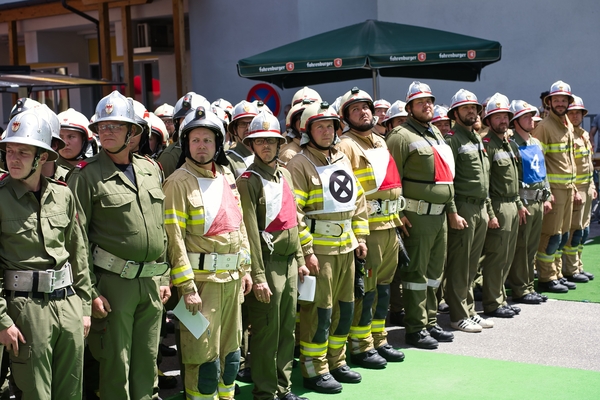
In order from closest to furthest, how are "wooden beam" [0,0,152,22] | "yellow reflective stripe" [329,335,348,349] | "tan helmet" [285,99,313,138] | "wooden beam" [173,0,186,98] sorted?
"yellow reflective stripe" [329,335,348,349] → "tan helmet" [285,99,313,138] → "wooden beam" [173,0,186,98] → "wooden beam" [0,0,152,22]

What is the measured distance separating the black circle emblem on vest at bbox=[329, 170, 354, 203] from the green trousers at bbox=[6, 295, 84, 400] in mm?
2456

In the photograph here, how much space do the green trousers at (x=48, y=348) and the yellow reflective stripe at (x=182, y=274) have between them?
76 centimetres

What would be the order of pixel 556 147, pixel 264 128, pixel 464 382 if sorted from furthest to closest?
pixel 556 147, pixel 464 382, pixel 264 128

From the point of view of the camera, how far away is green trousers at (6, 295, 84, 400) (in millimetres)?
4320

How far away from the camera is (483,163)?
853cm

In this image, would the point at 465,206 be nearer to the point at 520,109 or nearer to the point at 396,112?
the point at 396,112

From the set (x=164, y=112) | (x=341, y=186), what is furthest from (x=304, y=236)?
(x=164, y=112)

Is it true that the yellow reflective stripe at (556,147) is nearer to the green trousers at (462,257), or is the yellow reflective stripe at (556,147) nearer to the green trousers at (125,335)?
the green trousers at (462,257)

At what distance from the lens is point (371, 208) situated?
716 cm

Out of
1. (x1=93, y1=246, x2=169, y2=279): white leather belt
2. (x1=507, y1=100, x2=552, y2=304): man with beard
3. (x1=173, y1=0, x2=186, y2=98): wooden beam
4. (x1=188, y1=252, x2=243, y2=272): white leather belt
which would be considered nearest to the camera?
(x1=93, y1=246, x2=169, y2=279): white leather belt

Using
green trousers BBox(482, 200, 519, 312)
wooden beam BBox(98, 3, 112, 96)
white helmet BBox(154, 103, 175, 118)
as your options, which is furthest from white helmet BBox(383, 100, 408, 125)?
wooden beam BBox(98, 3, 112, 96)

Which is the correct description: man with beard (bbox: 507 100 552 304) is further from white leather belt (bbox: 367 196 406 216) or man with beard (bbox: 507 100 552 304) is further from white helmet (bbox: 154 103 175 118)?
white helmet (bbox: 154 103 175 118)

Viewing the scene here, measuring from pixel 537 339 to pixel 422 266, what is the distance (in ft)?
4.62

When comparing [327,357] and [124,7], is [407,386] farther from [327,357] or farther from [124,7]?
[124,7]
